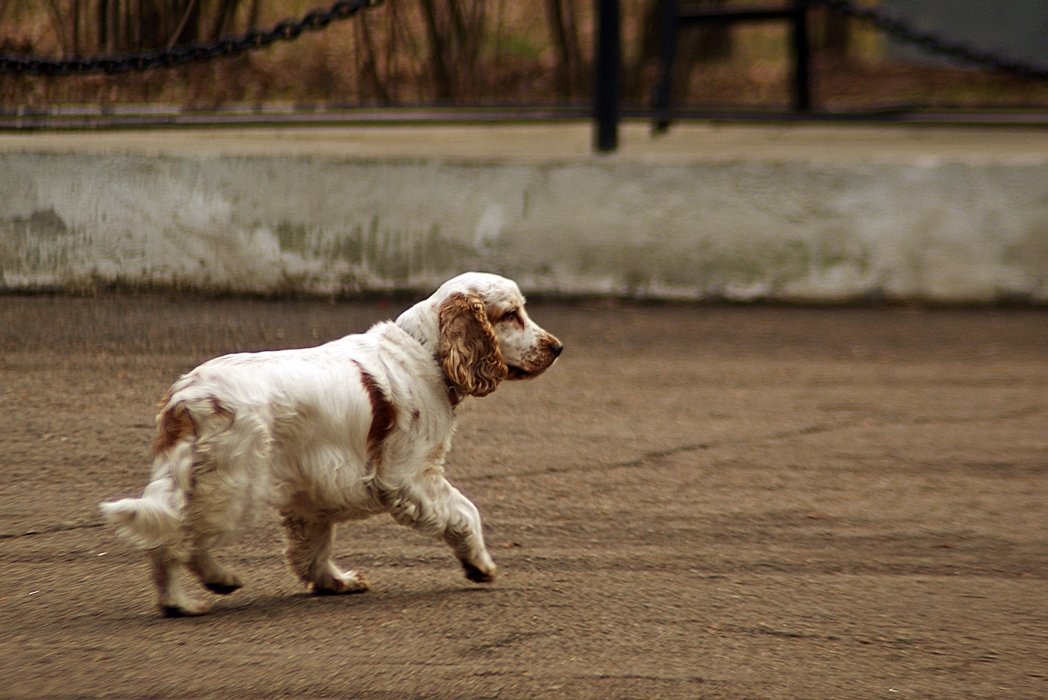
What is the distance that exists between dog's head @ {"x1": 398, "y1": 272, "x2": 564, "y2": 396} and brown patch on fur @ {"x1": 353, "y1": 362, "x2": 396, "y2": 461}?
9.3 inches

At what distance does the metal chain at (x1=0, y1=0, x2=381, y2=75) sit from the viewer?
9.47 m

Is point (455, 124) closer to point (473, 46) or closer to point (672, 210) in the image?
point (473, 46)

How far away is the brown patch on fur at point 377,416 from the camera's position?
14.5 feet

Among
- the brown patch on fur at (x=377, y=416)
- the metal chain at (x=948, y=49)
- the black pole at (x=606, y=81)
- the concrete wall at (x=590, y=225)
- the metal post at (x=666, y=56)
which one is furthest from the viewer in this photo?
the metal post at (x=666, y=56)

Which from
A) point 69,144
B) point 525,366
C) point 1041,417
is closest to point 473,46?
point 69,144

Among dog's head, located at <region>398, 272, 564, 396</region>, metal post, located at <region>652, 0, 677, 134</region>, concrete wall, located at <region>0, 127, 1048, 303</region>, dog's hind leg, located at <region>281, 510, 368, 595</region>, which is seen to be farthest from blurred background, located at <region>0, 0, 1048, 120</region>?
dog's hind leg, located at <region>281, 510, 368, 595</region>

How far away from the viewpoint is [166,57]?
31.2 ft

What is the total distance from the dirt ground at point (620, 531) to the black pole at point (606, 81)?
5.12ft

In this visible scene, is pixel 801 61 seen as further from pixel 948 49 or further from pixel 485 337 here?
pixel 485 337

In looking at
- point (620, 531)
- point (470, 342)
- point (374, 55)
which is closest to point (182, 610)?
point (470, 342)

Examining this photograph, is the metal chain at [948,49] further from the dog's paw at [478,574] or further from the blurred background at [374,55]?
the dog's paw at [478,574]

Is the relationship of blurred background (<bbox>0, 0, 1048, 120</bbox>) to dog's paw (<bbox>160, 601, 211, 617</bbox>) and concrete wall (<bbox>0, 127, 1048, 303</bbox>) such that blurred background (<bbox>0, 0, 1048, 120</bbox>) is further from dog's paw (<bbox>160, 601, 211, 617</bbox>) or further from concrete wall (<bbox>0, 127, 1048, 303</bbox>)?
dog's paw (<bbox>160, 601, 211, 617</bbox>)

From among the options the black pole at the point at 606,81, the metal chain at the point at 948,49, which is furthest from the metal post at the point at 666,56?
the metal chain at the point at 948,49

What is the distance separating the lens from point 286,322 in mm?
8453
